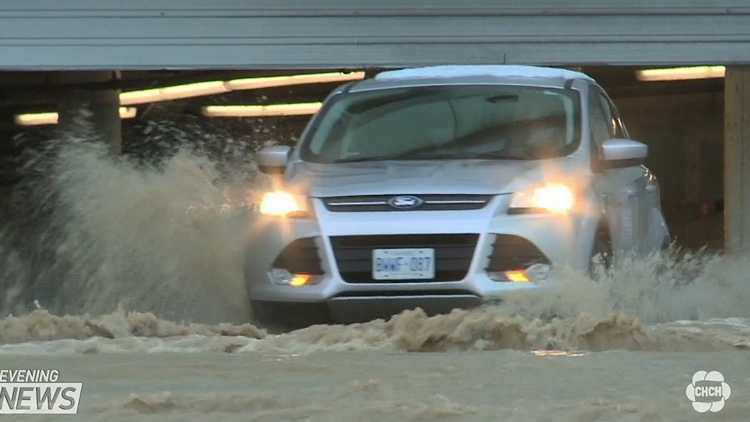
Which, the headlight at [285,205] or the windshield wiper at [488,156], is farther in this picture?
the windshield wiper at [488,156]

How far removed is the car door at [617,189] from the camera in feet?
28.2

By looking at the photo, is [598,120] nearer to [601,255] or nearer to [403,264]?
[601,255]

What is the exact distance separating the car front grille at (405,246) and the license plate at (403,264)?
0.07 ft

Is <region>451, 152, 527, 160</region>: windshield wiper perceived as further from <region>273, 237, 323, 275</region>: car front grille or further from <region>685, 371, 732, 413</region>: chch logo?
<region>685, 371, 732, 413</region>: chch logo

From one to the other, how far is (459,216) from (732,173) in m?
7.39

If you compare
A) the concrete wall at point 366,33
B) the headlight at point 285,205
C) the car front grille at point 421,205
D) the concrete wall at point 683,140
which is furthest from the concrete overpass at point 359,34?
the concrete wall at point 683,140

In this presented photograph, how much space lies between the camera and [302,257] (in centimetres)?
802

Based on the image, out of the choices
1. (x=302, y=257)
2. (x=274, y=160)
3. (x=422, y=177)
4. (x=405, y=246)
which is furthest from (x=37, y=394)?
(x=274, y=160)

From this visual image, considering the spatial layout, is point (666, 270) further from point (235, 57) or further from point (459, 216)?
point (235, 57)

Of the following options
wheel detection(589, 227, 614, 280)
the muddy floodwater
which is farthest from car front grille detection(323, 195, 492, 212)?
the muddy floodwater

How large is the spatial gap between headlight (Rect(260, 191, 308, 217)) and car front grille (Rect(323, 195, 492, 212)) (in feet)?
0.48

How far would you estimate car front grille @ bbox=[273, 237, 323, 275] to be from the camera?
8000mm

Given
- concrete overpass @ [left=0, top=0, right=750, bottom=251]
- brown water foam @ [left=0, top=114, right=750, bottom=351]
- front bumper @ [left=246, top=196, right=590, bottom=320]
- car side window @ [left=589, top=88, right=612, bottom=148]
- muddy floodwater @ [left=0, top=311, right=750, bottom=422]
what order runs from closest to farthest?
1. muddy floodwater @ [left=0, top=311, right=750, bottom=422]
2. brown water foam @ [left=0, top=114, right=750, bottom=351]
3. front bumper @ [left=246, top=196, right=590, bottom=320]
4. car side window @ [left=589, top=88, right=612, bottom=148]
5. concrete overpass @ [left=0, top=0, right=750, bottom=251]

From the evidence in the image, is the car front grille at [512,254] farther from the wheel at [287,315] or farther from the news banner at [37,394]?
the news banner at [37,394]
